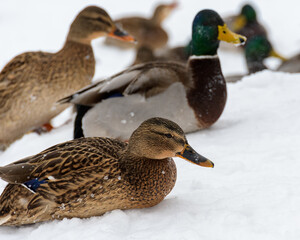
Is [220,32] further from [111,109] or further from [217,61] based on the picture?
[111,109]

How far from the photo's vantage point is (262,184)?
3191 millimetres

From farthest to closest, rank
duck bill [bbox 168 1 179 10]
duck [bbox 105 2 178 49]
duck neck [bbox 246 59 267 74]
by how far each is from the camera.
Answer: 1. duck bill [bbox 168 1 179 10]
2. duck [bbox 105 2 178 49]
3. duck neck [bbox 246 59 267 74]

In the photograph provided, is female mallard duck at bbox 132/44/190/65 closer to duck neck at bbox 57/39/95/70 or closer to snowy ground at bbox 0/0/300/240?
snowy ground at bbox 0/0/300/240

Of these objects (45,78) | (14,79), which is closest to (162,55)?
(45,78)

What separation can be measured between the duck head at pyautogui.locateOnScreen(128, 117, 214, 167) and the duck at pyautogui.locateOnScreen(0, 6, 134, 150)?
2.30 m

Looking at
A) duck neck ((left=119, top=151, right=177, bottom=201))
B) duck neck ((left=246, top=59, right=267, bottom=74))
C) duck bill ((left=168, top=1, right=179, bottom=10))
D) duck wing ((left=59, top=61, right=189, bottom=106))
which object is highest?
duck wing ((left=59, top=61, right=189, bottom=106))

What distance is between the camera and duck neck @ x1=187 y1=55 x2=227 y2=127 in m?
4.42

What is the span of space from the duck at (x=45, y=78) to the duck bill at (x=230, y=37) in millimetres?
1271

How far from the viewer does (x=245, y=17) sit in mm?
11242

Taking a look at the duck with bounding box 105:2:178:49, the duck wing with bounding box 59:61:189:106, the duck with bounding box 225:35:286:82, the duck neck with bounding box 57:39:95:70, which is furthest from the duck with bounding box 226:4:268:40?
the duck wing with bounding box 59:61:189:106

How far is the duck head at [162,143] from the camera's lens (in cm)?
303

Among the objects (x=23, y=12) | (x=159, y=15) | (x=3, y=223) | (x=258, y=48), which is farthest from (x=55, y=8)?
(x=3, y=223)

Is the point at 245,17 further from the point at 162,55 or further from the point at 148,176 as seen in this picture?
the point at 148,176

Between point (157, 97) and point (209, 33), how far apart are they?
83cm
